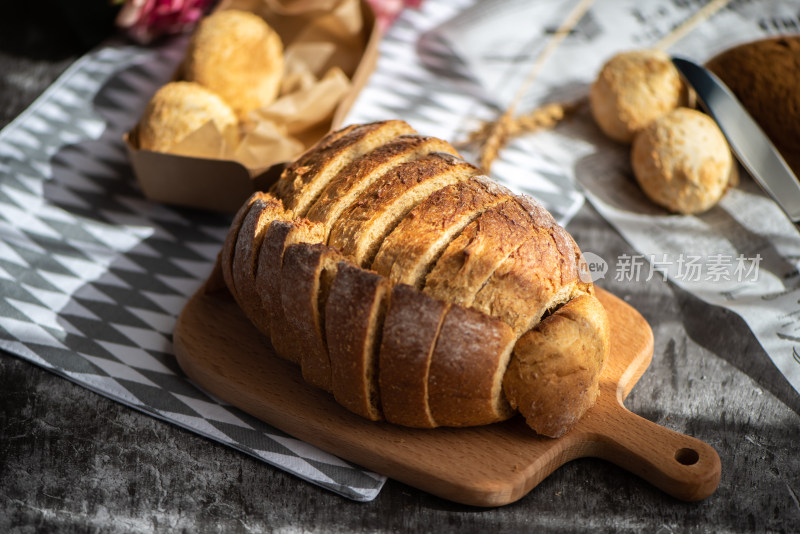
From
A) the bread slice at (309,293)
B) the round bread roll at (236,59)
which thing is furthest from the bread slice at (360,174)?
the round bread roll at (236,59)

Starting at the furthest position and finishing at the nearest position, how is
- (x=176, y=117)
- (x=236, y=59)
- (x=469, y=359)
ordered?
1. (x=236, y=59)
2. (x=176, y=117)
3. (x=469, y=359)

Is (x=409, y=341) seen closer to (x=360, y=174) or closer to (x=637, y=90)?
(x=360, y=174)

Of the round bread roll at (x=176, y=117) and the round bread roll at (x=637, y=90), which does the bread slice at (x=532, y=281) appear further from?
the round bread roll at (x=176, y=117)

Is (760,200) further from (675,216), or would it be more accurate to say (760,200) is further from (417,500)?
(417,500)

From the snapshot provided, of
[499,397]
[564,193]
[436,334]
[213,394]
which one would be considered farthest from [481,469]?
[564,193]

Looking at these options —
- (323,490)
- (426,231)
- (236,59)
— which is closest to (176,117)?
(236,59)

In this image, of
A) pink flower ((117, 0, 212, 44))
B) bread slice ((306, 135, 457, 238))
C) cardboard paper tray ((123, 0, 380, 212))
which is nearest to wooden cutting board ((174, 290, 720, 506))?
bread slice ((306, 135, 457, 238))
